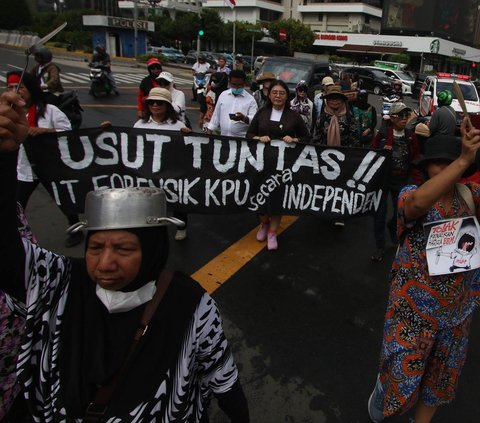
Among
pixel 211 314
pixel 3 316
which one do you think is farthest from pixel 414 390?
pixel 3 316

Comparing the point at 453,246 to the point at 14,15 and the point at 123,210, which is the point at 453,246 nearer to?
the point at 123,210

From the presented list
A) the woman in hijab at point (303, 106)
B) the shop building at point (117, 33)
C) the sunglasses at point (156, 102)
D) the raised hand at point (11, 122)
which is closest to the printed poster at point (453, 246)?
the raised hand at point (11, 122)

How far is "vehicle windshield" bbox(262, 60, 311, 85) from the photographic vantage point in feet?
34.3

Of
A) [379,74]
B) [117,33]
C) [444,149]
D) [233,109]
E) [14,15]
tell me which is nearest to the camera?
[444,149]

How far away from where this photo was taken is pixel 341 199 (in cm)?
410

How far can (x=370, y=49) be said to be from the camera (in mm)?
51219

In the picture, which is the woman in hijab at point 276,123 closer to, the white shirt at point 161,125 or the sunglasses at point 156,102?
the white shirt at point 161,125

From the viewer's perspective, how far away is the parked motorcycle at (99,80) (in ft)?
44.9

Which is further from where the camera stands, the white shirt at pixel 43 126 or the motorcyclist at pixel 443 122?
the motorcyclist at pixel 443 122

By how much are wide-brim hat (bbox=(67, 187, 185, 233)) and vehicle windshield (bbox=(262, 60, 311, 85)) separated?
9717 mm

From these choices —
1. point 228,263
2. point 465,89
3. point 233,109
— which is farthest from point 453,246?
point 465,89

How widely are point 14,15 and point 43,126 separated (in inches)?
2090

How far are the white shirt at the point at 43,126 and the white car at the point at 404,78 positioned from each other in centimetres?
2560

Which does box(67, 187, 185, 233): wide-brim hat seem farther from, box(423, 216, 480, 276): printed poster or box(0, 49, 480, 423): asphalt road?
box(0, 49, 480, 423): asphalt road
